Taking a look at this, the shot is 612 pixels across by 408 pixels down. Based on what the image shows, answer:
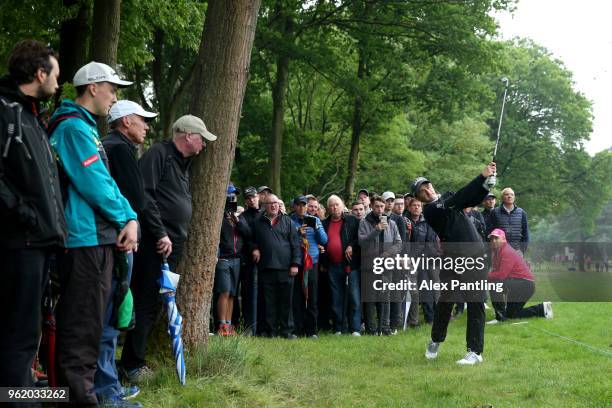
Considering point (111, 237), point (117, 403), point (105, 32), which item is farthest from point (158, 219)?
point (105, 32)

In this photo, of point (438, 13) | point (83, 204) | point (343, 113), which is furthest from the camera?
point (343, 113)

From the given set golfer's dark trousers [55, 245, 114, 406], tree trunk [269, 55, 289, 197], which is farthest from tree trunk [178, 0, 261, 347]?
tree trunk [269, 55, 289, 197]

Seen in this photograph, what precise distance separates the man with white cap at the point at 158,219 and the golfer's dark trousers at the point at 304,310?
5400 millimetres

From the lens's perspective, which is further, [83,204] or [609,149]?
[609,149]

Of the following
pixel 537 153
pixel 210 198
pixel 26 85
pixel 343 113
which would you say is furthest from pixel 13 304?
pixel 537 153

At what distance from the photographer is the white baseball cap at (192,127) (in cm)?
622

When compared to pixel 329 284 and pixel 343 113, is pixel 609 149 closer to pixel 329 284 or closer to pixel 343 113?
pixel 343 113

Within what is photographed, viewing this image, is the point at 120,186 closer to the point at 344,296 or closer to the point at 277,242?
the point at 277,242

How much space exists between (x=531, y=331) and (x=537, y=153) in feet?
116

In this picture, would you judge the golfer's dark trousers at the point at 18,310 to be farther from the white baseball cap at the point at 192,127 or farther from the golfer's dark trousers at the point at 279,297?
the golfer's dark trousers at the point at 279,297

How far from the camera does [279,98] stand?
23156 millimetres

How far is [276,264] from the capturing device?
11.1 m

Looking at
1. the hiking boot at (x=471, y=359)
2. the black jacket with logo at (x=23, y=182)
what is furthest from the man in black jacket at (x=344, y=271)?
the black jacket with logo at (x=23, y=182)

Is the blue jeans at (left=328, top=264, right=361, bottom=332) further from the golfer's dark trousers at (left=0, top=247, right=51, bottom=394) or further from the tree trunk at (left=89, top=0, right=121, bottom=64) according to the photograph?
the golfer's dark trousers at (left=0, top=247, right=51, bottom=394)
